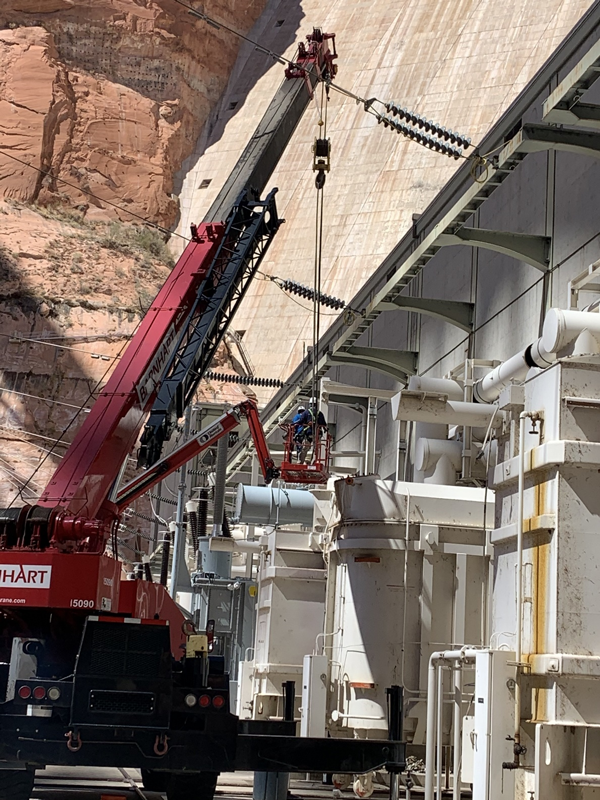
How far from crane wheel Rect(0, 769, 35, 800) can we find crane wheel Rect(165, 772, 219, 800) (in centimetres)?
149

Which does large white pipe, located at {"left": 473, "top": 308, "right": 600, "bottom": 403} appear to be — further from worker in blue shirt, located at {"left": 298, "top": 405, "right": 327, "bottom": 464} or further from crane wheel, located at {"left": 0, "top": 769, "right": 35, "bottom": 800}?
crane wheel, located at {"left": 0, "top": 769, "right": 35, "bottom": 800}

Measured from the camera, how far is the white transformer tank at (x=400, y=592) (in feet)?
48.6

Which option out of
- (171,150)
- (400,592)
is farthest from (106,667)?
(171,150)

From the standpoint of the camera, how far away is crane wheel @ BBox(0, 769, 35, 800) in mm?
10922

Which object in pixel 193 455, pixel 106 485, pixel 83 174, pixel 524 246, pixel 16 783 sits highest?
pixel 83 174

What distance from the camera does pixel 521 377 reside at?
46.8ft

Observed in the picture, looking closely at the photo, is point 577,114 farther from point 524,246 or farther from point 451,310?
point 451,310

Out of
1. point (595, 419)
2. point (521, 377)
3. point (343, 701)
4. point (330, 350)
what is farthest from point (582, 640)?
point (330, 350)

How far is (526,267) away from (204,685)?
8.76 metres

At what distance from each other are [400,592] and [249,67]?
6098 cm

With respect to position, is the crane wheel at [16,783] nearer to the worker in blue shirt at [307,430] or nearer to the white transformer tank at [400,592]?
the white transformer tank at [400,592]

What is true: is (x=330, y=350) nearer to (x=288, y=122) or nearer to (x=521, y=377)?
(x=288, y=122)

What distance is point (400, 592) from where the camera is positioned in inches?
591

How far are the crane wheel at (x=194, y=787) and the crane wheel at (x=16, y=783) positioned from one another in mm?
1486
